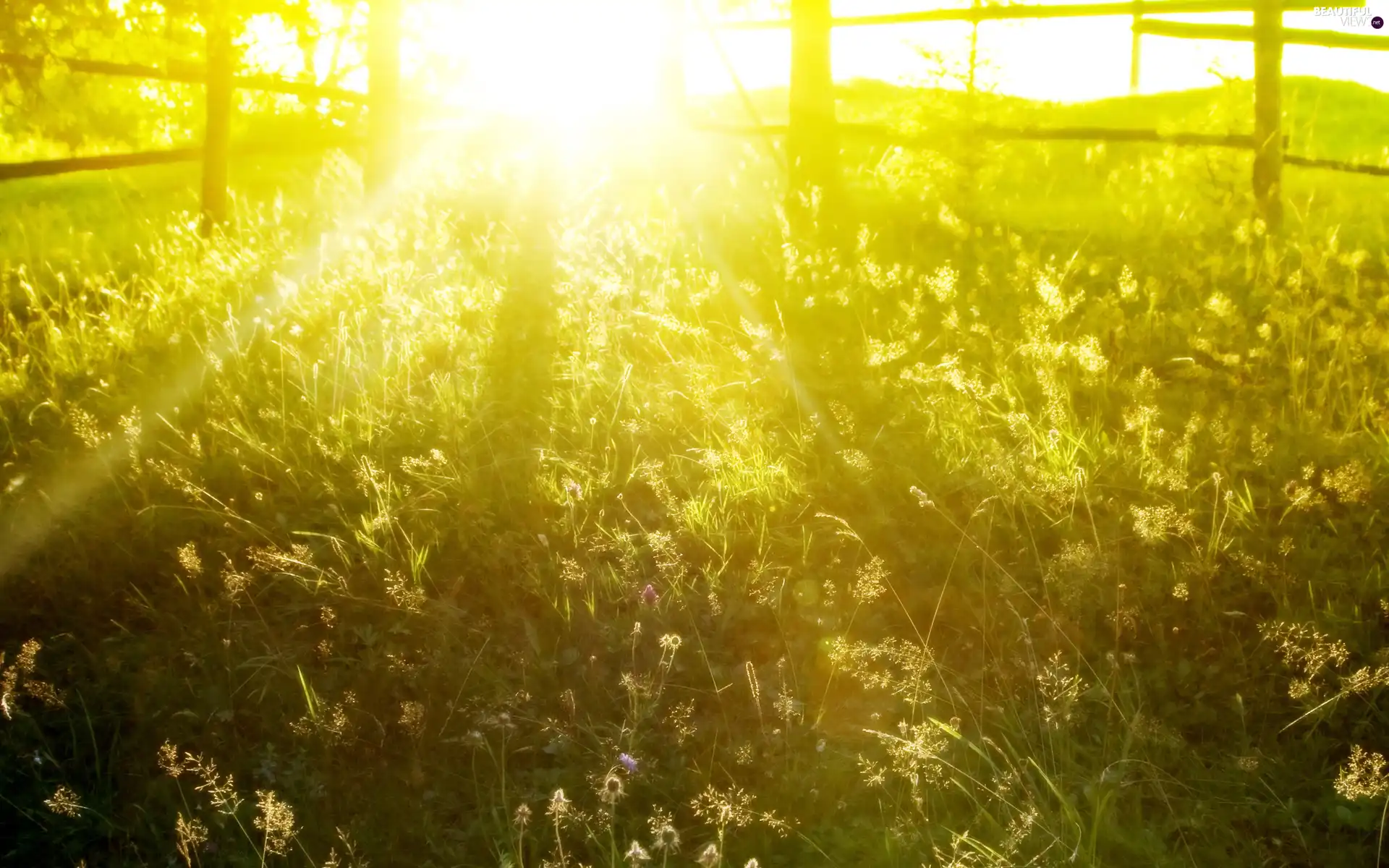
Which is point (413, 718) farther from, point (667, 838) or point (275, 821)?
point (667, 838)

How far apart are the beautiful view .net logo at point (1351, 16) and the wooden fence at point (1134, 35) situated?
0.18ft

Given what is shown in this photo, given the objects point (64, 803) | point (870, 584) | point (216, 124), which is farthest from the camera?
point (216, 124)

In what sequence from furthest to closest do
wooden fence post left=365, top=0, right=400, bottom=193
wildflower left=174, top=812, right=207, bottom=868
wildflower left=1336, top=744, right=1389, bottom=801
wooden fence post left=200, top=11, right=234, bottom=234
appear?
wooden fence post left=365, top=0, right=400, bottom=193 → wooden fence post left=200, top=11, right=234, bottom=234 → wildflower left=174, top=812, right=207, bottom=868 → wildflower left=1336, top=744, right=1389, bottom=801

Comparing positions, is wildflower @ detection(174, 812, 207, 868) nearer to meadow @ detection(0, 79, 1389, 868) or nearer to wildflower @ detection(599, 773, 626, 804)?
meadow @ detection(0, 79, 1389, 868)

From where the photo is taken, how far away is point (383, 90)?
841cm

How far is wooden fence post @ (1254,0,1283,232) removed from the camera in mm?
6320

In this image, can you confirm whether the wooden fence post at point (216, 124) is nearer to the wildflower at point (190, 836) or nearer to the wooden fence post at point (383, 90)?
the wooden fence post at point (383, 90)

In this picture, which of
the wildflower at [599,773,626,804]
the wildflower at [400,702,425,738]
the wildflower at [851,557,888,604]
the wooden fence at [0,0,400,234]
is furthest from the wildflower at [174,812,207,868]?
the wooden fence at [0,0,400,234]

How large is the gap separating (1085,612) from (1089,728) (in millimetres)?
422

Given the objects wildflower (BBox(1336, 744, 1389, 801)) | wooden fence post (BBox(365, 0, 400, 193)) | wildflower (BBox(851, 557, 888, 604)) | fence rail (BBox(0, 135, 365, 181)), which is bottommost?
wildflower (BBox(1336, 744, 1389, 801))

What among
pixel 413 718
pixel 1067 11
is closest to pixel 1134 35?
pixel 1067 11

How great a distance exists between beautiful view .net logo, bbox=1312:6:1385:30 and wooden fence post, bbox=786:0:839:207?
10.1ft

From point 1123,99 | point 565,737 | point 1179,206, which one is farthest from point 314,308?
point 1123,99

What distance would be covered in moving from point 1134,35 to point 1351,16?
127 cm
